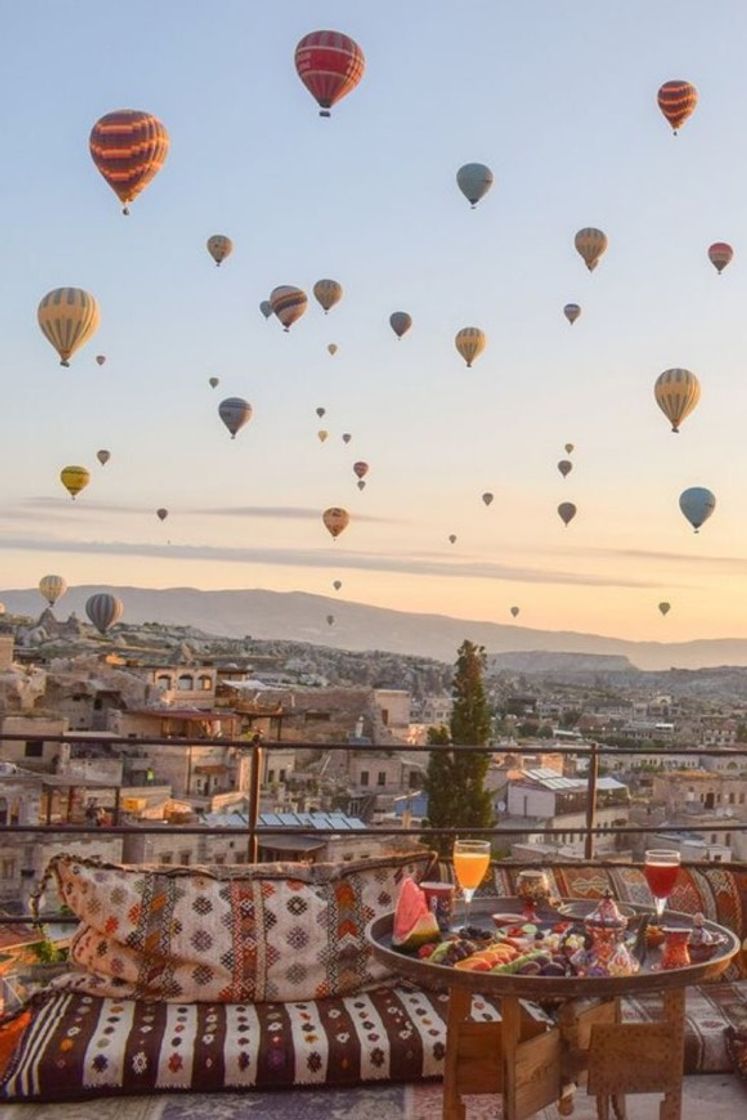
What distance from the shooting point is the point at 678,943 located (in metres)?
2.71

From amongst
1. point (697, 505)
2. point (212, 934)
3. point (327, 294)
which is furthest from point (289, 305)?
point (212, 934)

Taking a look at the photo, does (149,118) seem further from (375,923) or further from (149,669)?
(149,669)

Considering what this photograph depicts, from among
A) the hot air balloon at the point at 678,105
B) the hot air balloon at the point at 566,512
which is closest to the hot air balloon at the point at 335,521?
the hot air balloon at the point at 566,512

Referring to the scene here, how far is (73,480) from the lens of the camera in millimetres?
30688

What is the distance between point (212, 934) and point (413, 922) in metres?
0.85

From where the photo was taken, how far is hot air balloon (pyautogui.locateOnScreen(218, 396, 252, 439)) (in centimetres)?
2625

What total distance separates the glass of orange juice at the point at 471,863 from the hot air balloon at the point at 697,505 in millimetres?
22101

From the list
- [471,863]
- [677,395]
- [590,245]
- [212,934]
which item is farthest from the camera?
[590,245]

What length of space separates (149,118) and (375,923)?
14.9 metres

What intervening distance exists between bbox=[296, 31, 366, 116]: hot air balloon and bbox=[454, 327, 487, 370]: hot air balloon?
1074cm

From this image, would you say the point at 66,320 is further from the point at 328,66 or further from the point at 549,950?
the point at 549,950

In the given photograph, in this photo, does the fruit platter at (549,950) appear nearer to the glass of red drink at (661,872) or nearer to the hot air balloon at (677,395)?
the glass of red drink at (661,872)

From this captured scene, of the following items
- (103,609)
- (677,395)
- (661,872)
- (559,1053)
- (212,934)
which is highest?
(677,395)

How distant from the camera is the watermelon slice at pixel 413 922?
8.96 feet
